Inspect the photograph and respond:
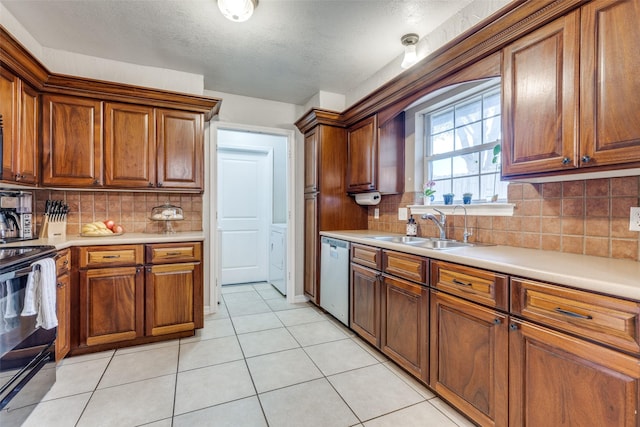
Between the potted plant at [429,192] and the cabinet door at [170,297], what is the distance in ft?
6.97

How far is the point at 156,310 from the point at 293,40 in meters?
2.45

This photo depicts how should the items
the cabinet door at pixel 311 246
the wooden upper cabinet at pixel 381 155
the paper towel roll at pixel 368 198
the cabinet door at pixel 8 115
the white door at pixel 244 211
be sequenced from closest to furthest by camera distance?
the cabinet door at pixel 8 115
the wooden upper cabinet at pixel 381 155
the paper towel roll at pixel 368 198
the cabinet door at pixel 311 246
the white door at pixel 244 211

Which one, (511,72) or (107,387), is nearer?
(511,72)

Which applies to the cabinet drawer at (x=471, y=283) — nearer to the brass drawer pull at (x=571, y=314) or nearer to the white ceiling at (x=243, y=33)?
the brass drawer pull at (x=571, y=314)

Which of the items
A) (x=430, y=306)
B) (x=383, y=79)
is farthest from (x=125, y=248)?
(x=383, y=79)

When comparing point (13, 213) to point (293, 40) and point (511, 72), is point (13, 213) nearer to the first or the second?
point (293, 40)

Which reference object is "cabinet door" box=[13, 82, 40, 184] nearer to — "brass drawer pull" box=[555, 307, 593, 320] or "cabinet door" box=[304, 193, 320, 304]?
"cabinet door" box=[304, 193, 320, 304]

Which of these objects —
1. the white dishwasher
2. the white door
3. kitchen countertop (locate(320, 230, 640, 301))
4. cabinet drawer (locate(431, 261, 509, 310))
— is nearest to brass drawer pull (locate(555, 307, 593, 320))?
kitchen countertop (locate(320, 230, 640, 301))

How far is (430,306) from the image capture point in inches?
70.5

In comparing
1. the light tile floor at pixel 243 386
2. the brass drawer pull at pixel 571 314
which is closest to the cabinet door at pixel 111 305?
the light tile floor at pixel 243 386

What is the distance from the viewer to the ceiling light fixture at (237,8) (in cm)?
185

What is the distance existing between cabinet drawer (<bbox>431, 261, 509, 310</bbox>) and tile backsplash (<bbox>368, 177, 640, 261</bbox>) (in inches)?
25.5

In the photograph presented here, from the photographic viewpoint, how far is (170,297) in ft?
8.22

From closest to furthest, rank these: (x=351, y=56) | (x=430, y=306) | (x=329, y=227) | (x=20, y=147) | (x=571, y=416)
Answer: (x=571, y=416)
(x=430, y=306)
(x=20, y=147)
(x=351, y=56)
(x=329, y=227)
